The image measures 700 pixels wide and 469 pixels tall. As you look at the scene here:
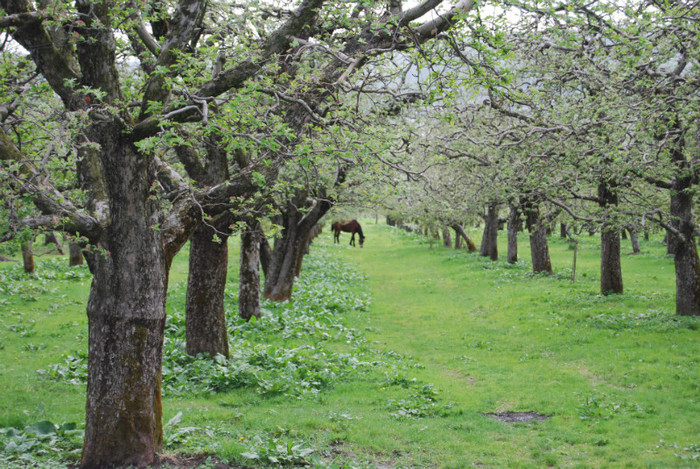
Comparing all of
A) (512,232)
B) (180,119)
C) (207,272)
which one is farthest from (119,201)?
(512,232)

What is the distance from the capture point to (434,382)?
13.5 m

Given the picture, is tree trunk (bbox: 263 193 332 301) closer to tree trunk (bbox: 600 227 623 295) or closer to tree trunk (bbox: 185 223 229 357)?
tree trunk (bbox: 185 223 229 357)

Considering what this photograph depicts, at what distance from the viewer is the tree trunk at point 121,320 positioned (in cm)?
739

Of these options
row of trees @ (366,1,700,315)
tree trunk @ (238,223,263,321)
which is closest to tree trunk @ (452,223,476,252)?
row of trees @ (366,1,700,315)

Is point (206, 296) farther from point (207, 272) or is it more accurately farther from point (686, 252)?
point (686, 252)

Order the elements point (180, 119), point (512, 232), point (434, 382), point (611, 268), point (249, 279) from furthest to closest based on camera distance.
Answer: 1. point (512, 232)
2. point (611, 268)
3. point (249, 279)
4. point (434, 382)
5. point (180, 119)

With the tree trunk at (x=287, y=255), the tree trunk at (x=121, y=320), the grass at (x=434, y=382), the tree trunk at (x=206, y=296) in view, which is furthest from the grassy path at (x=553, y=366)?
the tree trunk at (x=206, y=296)

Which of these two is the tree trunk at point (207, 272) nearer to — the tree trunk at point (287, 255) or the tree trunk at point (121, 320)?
the tree trunk at point (121, 320)

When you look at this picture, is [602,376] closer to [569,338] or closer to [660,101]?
[569,338]

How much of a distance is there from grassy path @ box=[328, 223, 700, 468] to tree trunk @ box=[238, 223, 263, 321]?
4.12 meters

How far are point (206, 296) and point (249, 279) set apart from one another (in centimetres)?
513

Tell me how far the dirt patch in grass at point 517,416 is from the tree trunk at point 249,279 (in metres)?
9.31

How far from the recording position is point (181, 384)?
478 inches

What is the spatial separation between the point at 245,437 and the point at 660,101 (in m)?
10.8
